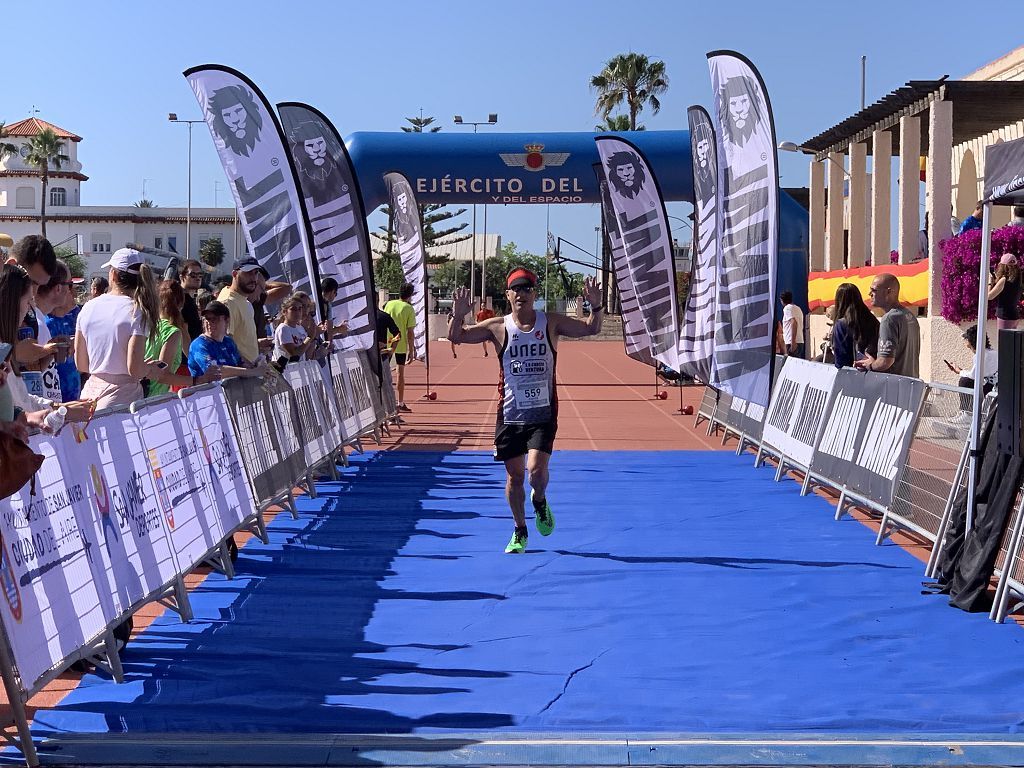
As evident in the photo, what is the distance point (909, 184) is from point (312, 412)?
641 inches

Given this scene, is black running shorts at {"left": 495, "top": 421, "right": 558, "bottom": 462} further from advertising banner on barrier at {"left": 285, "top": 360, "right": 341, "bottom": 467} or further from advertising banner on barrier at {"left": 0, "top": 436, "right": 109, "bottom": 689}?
advertising banner on barrier at {"left": 0, "top": 436, "right": 109, "bottom": 689}

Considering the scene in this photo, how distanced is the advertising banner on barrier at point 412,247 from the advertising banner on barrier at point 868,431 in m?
10.3

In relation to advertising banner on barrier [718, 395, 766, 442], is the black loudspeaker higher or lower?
higher

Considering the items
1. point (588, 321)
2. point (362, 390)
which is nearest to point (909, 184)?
point (362, 390)

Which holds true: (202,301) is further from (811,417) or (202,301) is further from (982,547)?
(982,547)

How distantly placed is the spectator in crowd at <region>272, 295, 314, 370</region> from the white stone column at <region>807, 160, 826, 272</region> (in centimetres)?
2382

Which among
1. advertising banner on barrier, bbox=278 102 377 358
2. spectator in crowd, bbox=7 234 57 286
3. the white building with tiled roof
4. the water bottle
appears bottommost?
the water bottle

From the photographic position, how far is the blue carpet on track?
18.4 ft

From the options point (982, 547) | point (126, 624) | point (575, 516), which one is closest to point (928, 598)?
point (982, 547)

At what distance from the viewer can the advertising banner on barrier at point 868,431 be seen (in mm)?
9680

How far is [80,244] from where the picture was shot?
110 metres

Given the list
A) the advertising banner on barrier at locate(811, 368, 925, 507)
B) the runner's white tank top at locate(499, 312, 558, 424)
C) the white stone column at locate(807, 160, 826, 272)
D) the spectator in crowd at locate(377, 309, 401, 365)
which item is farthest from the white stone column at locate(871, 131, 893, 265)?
the runner's white tank top at locate(499, 312, 558, 424)

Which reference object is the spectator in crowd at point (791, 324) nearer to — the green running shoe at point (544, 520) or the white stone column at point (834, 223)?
the green running shoe at point (544, 520)

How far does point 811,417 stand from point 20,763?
30.0 ft
